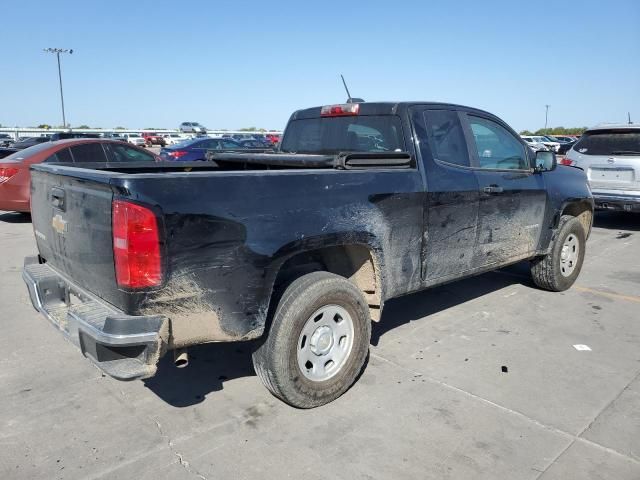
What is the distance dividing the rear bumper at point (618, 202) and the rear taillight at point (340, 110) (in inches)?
258

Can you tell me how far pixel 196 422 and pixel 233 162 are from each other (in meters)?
2.35

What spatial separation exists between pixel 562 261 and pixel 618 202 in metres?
4.06

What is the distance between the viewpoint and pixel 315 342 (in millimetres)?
3346

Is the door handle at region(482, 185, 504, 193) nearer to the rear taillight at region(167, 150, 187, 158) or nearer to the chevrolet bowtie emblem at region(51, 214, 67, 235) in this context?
the chevrolet bowtie emblem at region(51, 214, 67, 235)

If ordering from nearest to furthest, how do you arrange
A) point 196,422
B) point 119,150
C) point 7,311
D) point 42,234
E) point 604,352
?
point 196,422 < point 42,234 < point 604,352 < point 7,311 < point 119,150

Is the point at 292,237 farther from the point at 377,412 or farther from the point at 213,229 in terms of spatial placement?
the point at 377,412

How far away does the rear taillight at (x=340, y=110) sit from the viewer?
442 centimetres

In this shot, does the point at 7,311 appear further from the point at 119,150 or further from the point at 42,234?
the point at 119,150

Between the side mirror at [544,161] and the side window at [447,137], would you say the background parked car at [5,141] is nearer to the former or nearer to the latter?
the side window at [447,137]

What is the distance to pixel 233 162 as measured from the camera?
4.71 metres

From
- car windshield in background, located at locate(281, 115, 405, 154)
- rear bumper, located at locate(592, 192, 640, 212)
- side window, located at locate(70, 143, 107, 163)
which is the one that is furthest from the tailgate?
rear bumper, located at locate(592, 192, 640, 212)

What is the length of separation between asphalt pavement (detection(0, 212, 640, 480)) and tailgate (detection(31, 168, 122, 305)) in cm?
86

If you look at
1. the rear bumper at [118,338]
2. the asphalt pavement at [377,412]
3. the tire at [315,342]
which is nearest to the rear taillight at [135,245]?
the rear bumper at [118,338]

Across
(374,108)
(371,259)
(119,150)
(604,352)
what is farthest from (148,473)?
(119,150)
